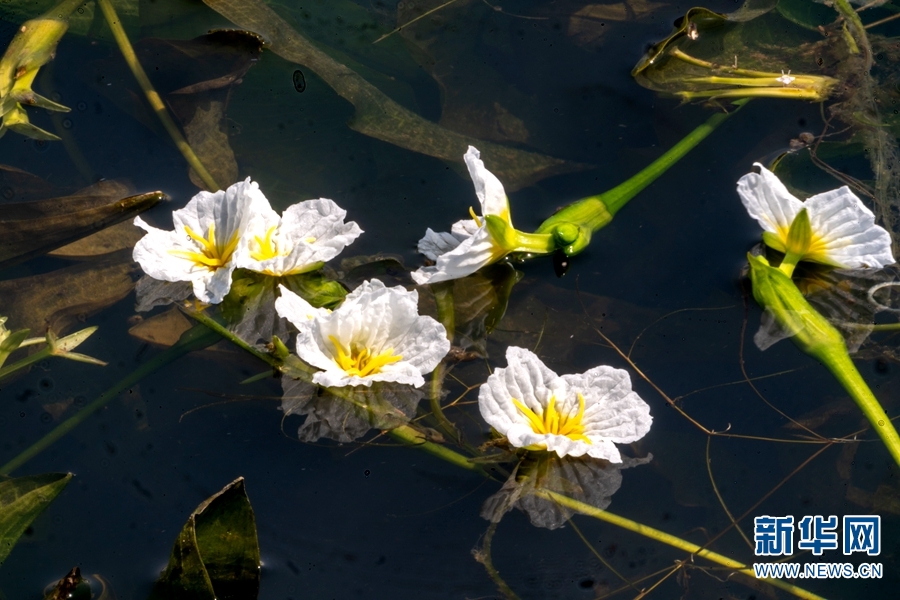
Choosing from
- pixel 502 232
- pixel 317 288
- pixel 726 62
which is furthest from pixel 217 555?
pixel 726 62

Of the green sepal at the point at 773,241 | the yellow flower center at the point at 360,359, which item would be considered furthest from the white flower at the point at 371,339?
the green sepal at the point at 773,241

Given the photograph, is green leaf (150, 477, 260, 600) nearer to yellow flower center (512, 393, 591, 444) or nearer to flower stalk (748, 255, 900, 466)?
yellow flower center (512, 393, 591, 444)

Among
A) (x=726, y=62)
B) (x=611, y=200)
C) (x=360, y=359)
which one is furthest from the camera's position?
(x=726, y=62)

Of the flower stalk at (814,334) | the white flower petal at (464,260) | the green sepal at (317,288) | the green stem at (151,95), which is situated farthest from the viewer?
the green stem at (151,95)

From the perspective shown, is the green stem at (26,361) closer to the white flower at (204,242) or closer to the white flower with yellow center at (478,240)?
the white flower at (204,242)

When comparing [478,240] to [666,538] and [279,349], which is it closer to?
[279,349]

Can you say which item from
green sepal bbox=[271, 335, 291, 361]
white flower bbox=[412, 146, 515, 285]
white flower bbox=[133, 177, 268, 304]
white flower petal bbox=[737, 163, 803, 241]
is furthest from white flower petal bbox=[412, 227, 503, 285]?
white flower petal bbox=[737, 163, 803, 241]

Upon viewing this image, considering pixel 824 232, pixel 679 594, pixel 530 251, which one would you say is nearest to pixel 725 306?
pixel 824 232

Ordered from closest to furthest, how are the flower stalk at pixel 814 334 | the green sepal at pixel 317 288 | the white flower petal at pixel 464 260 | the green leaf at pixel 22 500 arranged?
the green leaf at pixel 22 500, the flower stalk at pixel 814 334, the white flower petal at pixel 464 260, the green sepal at pixel 317 288
